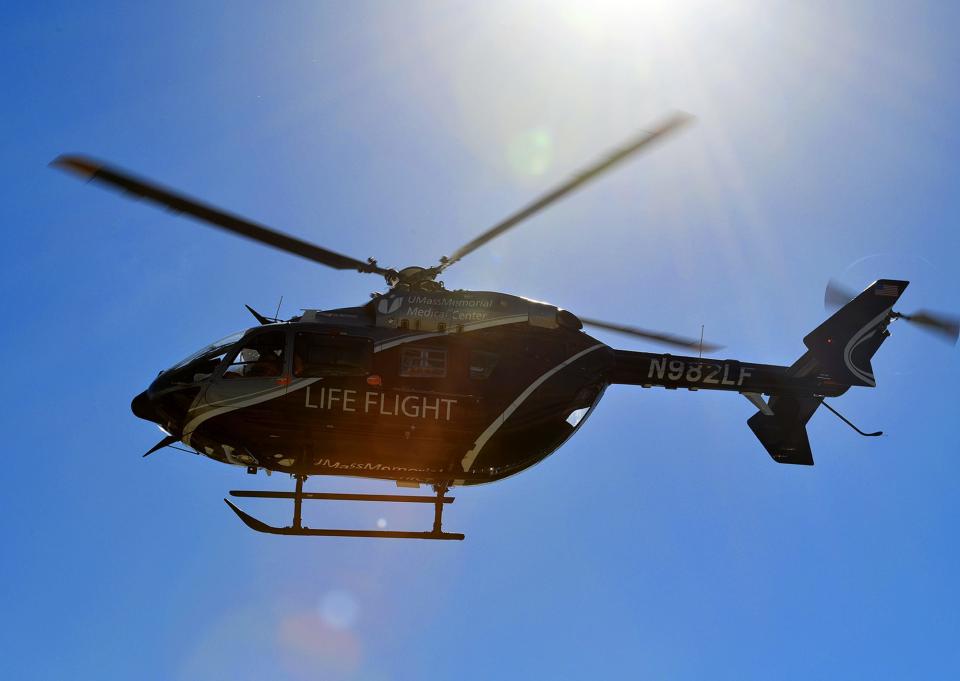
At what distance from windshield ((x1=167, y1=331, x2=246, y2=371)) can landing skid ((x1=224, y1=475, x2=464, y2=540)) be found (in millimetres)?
2426

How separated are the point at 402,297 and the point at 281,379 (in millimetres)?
2581

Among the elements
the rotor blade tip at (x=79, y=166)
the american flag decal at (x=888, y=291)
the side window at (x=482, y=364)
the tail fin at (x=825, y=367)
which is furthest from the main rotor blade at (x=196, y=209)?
the american flag decal at (x=888, y=291)

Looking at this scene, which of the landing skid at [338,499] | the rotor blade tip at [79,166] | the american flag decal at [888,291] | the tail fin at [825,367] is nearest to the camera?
the rotor blade tip at [79,166]

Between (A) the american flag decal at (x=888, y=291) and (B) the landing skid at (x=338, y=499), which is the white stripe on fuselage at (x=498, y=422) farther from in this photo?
(A) the american flag decal at (x=888, y=291)

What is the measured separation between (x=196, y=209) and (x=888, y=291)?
1496 cm

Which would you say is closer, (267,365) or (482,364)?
(267,365)

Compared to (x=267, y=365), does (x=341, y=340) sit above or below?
above

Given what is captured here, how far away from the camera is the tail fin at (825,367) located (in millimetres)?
18094

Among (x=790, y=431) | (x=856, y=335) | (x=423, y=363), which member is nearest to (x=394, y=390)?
(x=423, y=363)

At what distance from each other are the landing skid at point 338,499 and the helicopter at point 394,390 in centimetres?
2

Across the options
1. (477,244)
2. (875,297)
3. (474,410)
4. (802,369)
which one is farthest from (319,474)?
(875,297)

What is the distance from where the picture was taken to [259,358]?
14.4m

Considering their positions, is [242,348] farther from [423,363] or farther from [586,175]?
[586,175]

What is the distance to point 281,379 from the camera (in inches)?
558
